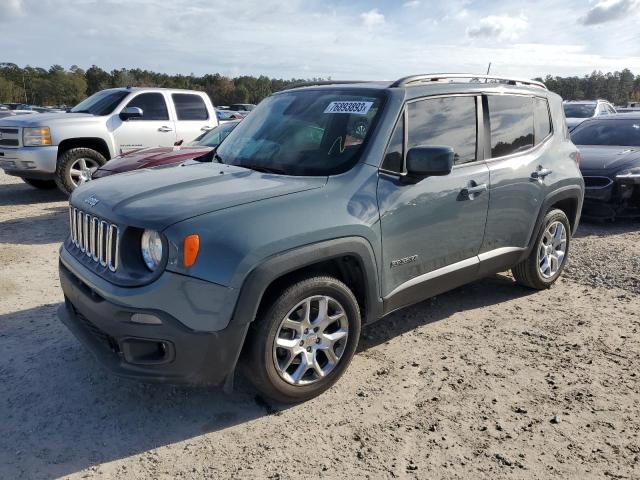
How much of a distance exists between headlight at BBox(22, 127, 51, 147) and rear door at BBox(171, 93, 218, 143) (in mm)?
2291

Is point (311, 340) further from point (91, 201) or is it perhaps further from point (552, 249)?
point (552, 249)

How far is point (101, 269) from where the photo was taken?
303cm

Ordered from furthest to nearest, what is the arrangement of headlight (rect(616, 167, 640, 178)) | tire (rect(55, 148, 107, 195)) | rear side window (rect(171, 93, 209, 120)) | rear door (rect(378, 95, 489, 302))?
rear side window (rect(171, 93, 209, 120)) → tire (rect(55, 148, 107, 195)) → headlight (rect(616, 167, 640, 178)) → rear door (rect(378, 95, 489, 302))

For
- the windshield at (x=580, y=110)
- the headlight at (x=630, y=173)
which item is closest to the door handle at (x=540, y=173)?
the headlight at (x=630, y=173)

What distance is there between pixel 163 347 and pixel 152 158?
5061 millimetres

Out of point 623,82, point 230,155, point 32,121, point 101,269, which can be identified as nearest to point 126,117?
point 32,121

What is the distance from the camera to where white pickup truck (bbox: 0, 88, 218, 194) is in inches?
347

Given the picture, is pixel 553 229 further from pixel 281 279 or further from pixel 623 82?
pixel 623 82

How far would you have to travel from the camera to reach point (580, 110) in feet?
52.0

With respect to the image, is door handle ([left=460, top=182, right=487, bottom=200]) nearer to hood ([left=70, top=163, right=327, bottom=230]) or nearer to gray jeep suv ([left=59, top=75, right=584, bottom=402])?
gray jeep suv ([left=59, top=75, right=584, bottom=402])

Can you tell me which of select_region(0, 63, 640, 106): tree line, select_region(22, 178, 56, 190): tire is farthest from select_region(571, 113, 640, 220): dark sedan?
select_region(0, 63, 640, 106): tree line

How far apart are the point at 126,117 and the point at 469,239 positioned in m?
7.34

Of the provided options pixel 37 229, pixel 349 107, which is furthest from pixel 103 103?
pixel 349 107

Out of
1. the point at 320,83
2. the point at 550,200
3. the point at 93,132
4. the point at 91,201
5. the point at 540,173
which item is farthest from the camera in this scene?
the point at 93,132
